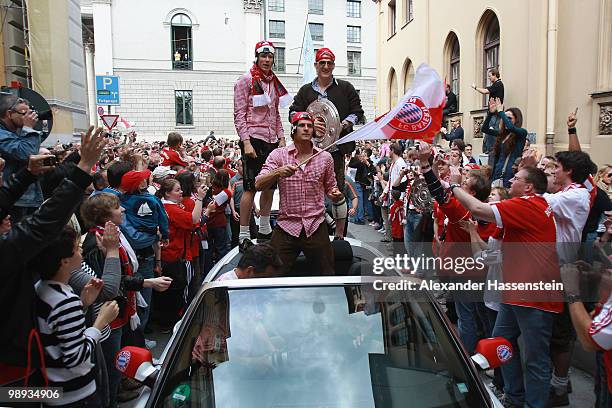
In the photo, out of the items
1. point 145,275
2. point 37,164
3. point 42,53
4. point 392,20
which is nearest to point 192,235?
point 145,275

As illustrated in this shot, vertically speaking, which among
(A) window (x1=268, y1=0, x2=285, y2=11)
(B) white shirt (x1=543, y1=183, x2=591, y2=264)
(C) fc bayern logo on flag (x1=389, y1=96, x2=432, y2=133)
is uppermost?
(A) window (x1=268, y1=0, x2=285, y2=11)

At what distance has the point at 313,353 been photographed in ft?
9.21

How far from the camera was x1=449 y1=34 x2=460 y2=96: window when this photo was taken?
17.0m

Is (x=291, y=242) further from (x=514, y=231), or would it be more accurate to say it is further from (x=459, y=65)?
(x=459, y=65)

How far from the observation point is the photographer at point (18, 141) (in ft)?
15.7

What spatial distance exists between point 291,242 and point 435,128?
58.0 inches

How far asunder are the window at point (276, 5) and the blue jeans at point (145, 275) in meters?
43.1

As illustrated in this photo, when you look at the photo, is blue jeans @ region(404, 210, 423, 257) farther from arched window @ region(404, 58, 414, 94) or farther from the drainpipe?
arched window @ region(404, 58, 414, 94)

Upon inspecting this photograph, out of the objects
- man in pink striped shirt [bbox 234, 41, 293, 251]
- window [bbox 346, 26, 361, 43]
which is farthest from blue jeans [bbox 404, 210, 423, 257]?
window [bbox 346, 26, 361, 43]

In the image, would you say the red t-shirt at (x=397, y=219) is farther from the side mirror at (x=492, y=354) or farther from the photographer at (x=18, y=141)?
the side mirror at (x=492, y=354)

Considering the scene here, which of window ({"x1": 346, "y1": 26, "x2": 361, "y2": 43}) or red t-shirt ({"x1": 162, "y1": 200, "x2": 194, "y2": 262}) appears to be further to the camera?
window ({"x1": 346, "y1": 26, "x2": 361, "y2": 43})

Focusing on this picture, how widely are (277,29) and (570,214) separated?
4426 cm

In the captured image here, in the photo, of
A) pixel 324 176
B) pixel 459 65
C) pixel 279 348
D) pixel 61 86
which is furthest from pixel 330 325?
pixel 61 86

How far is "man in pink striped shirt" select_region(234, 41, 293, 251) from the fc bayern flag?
4.64ft
